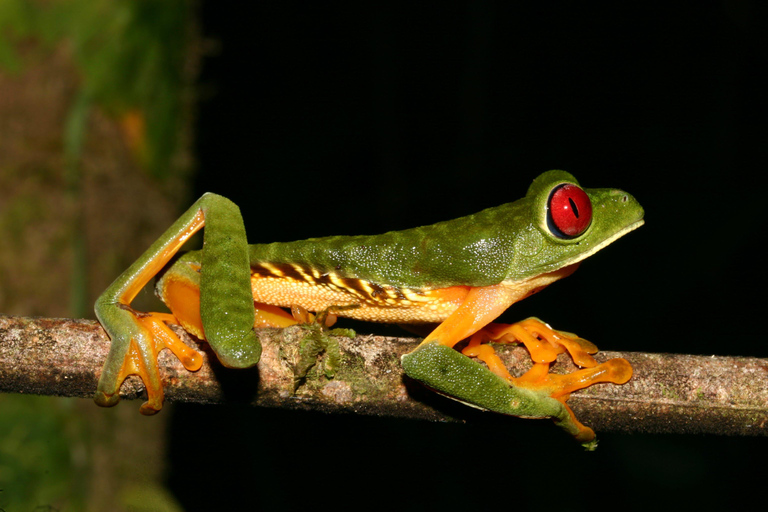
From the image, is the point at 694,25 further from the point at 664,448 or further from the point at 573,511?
the point at 573,511

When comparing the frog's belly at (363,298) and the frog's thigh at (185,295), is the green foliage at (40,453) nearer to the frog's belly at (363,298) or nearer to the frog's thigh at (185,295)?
the frog's thigh at (185,295)

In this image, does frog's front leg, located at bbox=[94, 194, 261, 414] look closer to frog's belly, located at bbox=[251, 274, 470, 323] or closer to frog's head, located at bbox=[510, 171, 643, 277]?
frog's belly, located at bbox=[251, 274, 470, 323]

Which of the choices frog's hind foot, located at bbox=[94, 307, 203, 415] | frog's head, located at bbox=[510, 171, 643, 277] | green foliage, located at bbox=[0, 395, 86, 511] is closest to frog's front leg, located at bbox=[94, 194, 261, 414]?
frog's hind foot, located at bbox=[94, 307, 203, 415]

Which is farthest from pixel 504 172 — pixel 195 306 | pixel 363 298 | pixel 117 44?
pixel 195 306

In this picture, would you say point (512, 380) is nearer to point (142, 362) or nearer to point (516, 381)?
point (516, 381)

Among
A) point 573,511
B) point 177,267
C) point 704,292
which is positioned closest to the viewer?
point 177,267

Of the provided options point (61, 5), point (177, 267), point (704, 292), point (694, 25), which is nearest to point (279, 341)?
point (177, 267)

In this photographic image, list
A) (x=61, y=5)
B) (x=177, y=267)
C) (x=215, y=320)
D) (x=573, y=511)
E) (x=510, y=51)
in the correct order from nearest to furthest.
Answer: (x=215, y=320)
(x=177, y=267)
(x=61, y=5)
(x=573, y=511)
(x=510, y=51)

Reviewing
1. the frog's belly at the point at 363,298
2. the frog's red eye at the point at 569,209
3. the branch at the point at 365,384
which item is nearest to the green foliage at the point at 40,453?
the branch at the point at 365,384
